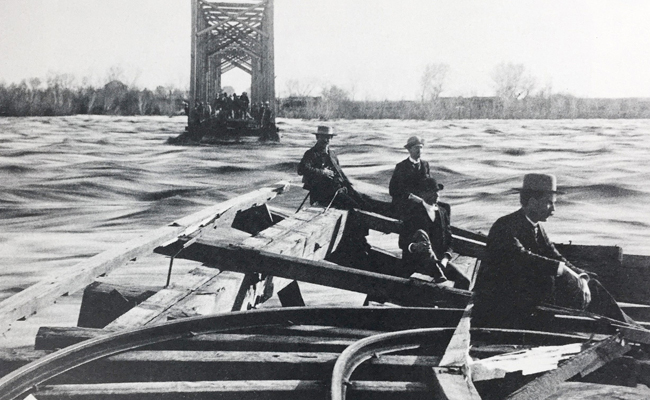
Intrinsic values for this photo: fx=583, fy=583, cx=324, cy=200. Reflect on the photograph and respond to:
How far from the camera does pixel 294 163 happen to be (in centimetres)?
1216

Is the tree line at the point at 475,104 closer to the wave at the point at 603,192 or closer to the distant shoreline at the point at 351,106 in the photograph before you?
the distant shoreline at the point at 351,106

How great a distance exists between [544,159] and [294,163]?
16.1 ft

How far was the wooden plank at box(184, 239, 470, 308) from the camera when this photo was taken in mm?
3426

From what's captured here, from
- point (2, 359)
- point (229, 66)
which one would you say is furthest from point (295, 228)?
point (229, 66)

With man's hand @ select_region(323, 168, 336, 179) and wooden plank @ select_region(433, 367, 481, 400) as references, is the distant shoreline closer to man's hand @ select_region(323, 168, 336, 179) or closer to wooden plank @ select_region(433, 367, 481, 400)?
man's hand @ select_region(323, 168, 336, 179)

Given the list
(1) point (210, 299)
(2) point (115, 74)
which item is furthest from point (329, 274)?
(2) point (115, 74)

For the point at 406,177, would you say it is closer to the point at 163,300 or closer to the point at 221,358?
the point at 163,300

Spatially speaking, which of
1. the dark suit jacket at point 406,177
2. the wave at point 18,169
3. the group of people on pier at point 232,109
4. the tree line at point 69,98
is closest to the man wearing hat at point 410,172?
the dark suit jacket at point 406,177

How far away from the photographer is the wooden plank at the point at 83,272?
9.06 feet

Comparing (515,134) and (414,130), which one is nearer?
(515,134)

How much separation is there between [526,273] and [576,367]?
0.47m

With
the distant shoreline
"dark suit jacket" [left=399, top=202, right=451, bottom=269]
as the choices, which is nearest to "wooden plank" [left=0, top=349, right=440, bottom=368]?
"dark suit jacket" [left=399, top=202, right=451, bottom=269]

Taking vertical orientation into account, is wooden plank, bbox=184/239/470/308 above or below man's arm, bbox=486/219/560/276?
below

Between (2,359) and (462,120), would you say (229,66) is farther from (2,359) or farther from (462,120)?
(2,359)
